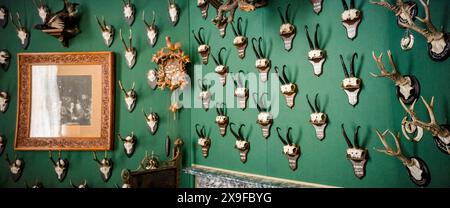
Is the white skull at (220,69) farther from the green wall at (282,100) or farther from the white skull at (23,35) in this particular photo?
the white skull at (23,35)

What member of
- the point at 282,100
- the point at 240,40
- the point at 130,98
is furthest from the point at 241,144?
the point at 130,98

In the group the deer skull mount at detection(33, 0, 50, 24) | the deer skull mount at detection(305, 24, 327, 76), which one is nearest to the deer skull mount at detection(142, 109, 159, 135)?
the deer skull mount at detection(33, 0, 50, 24)

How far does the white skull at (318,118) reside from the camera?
232 centimetres

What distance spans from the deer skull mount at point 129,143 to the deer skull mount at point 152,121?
23 centimetres

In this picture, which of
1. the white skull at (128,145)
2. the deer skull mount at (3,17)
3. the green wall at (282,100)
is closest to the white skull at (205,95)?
the green wall at (282,100)

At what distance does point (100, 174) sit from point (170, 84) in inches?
56.1

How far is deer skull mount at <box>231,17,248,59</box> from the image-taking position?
2.91 m

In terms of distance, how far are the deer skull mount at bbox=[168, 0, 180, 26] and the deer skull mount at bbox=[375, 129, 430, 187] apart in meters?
2.56

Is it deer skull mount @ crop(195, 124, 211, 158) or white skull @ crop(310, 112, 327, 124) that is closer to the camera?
white skull @ crop(310, 112, 327, 124)

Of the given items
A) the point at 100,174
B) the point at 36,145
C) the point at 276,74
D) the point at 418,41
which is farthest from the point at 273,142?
the point at 36,145

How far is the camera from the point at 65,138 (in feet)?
11.9

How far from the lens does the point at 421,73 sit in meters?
1.84

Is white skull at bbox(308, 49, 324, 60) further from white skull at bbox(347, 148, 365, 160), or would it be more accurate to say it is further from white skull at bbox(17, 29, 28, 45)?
white skull at bbox(17, 29, 28, 45)
